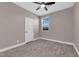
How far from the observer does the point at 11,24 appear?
4.81m

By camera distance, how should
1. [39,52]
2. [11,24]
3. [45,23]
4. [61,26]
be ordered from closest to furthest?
[39,52]
[11,24]
[61,26]
[45,23]

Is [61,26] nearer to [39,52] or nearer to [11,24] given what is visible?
[39,52]

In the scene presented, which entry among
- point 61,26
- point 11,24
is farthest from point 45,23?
point 11,24

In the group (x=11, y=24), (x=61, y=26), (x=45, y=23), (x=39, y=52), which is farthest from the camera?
(x=45, y=23)

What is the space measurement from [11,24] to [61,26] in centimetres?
382

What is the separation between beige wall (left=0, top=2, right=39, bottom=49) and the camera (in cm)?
423

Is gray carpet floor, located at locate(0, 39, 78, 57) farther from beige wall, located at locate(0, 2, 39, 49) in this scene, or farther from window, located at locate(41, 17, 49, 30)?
window, located at locate(41, 17, 49, 30)

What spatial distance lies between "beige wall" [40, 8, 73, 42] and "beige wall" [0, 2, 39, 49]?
2731 mm

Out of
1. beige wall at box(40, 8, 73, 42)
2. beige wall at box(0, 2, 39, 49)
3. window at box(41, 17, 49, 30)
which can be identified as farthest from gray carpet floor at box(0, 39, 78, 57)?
window at box(41, 17, 49, 30)

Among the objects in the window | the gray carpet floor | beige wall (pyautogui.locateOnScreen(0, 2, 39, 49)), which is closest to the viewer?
the gray carpet floor

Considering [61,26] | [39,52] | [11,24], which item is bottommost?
[39,52]

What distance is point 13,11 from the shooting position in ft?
16.4

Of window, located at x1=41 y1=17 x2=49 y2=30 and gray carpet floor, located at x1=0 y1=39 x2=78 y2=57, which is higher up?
window, located at x1=41 y1=17 x2=49 y2=30

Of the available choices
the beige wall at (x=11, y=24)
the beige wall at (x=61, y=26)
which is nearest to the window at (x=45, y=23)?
the beige wall at (x=61, y=26)
